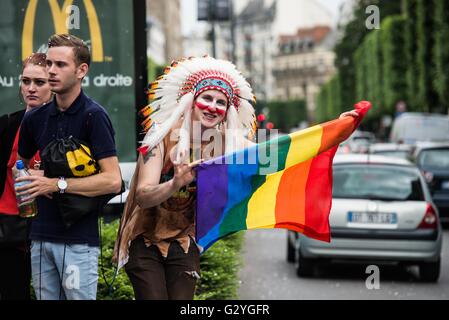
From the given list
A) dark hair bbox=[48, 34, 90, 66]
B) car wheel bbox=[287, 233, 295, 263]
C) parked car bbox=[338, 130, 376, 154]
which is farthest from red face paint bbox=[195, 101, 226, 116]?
parked car bbox=[338, 130, 376, 154]

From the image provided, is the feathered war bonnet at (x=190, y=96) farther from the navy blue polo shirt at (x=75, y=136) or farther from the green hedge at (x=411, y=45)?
the green hedge at (x=411, y=45)

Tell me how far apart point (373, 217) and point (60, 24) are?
486 centimetres

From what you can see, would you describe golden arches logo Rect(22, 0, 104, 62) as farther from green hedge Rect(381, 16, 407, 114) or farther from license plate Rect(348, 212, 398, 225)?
green hedge Rect(381, 16, 407, 114)

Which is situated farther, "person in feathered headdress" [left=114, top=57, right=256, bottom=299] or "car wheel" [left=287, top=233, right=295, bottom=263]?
"car wheel" [left=287, top=233, right=295, bottom=263]

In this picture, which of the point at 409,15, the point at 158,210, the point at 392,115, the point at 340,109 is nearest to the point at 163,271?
the point at 158,210

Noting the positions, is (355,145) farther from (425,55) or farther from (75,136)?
(75,136)

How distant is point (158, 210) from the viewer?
495cm

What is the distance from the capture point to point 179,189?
4.88 m

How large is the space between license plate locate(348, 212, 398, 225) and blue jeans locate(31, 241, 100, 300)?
7.37 m

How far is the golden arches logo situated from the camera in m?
8.51

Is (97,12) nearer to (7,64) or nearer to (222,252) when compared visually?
(7,64)

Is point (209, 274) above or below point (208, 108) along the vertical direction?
below

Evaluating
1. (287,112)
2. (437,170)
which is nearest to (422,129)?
(437,170)

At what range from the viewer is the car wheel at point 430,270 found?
478 inches
